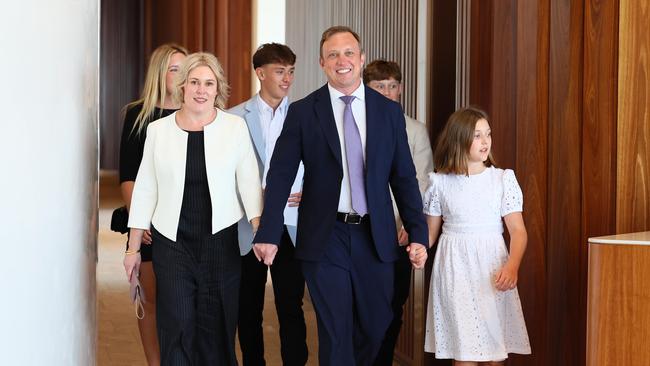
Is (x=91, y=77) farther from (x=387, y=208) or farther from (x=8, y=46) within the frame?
(x=8, y=46)

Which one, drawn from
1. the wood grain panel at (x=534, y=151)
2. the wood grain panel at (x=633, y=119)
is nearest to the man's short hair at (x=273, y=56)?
the wood grain panel at (x=534, y=151)

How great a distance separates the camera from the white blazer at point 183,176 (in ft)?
14.9

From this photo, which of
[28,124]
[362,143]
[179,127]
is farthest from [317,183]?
[28,124]

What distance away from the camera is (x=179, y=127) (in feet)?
15.3

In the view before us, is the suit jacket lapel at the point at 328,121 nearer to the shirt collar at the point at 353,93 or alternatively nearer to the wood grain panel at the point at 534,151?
the shirt collar at the point at 353,93

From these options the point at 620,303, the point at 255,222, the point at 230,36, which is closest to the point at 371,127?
the point at 255,222

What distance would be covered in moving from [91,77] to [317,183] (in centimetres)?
105

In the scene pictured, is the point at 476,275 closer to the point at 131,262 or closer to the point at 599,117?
the point at 599,117

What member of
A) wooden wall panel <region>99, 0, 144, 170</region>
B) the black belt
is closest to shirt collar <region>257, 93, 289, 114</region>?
the black belt

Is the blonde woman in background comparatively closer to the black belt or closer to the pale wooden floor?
the black belt

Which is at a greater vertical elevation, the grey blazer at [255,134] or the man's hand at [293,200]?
the grey blazer at [255,134]

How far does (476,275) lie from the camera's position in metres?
4.72

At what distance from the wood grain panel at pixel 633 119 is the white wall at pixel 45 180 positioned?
2.18 meters

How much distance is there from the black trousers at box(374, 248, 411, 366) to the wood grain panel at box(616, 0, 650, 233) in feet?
3.39
